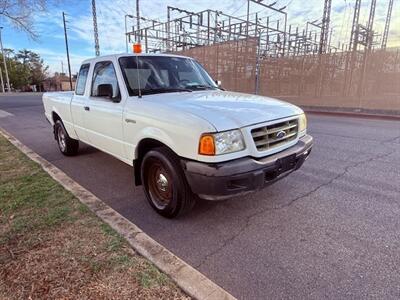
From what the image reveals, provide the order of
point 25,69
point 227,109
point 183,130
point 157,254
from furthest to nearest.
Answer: point 25,69, point 227,109, point 183,130, point 157,254

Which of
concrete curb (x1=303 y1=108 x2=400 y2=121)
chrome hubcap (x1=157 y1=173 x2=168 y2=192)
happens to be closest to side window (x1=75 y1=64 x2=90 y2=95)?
chrome hubcap (x1=157 y1=173 x2=168 y2=192)

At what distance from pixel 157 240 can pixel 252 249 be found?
974 mm

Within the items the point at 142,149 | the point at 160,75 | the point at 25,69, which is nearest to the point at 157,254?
the point at 142,149

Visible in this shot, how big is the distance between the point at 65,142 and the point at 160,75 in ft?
10.6

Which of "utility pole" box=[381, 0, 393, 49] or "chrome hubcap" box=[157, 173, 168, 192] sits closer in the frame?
"chrome hubcap" box=[157, 173, 168, 192]

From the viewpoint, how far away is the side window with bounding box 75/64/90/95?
4920 mm

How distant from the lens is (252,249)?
9.05 ft

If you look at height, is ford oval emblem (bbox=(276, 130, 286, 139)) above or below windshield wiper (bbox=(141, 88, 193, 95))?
below

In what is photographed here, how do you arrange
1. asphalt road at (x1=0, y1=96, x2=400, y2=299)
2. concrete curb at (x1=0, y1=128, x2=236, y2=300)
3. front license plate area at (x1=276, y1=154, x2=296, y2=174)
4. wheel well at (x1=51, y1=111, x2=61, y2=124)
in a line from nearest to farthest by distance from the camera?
concrete curb at (x1=0, y1=128, x2=236, y2=300) → asphalt road at (x1=0, y1=96, x2=400, y2=299) → front license plate area at (x1=276, y1=154, x2=296, y2=174) → wheel well at (x1=51, y1=111, x2=61, y2=124)

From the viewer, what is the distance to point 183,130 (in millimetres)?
2828

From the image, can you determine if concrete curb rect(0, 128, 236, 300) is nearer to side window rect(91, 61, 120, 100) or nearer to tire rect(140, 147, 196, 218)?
tire rect(140, 147, 196, 218)

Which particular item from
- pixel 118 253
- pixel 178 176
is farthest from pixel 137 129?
pixel 118 253

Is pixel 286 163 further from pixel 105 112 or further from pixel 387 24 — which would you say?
pixel 387 24

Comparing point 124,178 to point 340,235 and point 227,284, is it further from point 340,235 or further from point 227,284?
point 340,235
